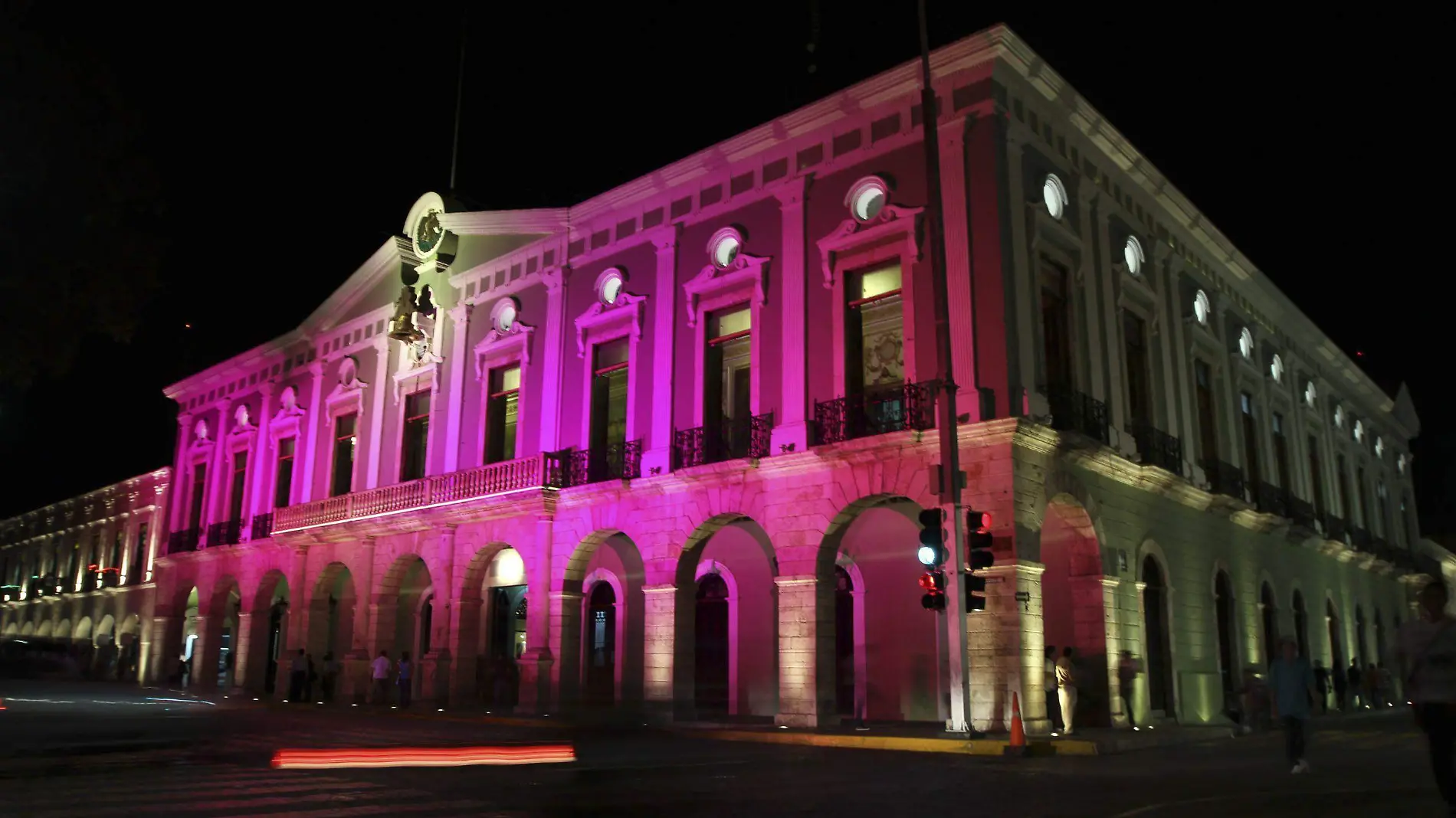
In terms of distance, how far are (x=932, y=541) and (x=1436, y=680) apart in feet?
22.8

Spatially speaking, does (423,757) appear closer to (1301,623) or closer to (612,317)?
(612,317)

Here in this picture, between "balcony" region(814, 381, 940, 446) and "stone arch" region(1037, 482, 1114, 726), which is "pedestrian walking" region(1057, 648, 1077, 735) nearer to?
"stone arch" region(1037, 482, 1114, 726)

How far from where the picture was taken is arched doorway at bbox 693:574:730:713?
21.9 m

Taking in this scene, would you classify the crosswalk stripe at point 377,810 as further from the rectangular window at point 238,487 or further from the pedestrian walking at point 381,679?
the rectangular window at point 238,487

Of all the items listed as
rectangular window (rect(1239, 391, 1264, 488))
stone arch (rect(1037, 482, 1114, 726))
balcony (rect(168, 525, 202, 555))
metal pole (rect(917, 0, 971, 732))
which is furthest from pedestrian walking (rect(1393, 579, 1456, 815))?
balcony (rect(168, 525, 202, 555))

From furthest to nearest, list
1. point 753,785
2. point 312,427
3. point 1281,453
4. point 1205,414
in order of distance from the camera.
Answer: point 312,427 < point 1281,453 < point 1205,414 < point 753,785

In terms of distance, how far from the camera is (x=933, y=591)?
542 inches

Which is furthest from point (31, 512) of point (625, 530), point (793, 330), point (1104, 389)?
point (1104, 389)

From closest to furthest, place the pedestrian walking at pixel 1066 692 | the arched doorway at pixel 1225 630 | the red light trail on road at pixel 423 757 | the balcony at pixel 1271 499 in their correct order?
the red light trail on road at pixel 423 757, the pedestrian walking at pixel 1066 692, the arched doorway at pixel 1225 630, the balcony at pixel 1271 499

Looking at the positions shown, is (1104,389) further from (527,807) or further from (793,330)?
(527,807)

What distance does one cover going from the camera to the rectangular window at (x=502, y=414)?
25016 millimetres

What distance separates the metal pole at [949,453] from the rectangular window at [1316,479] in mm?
19005

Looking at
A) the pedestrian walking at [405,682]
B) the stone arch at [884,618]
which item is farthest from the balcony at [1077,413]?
the pedestrian walking at [405,682]

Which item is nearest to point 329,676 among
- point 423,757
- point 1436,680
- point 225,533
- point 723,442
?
point 225,533
